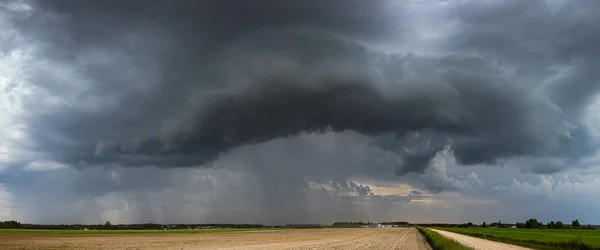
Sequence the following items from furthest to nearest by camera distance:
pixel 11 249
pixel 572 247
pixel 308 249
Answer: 1. pixel 572 247
2. pixel 308 249
3. pixel 11 249

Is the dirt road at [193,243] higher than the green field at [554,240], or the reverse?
the dirt road at [193,243]

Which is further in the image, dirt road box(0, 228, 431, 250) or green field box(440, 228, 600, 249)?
green field box(440, 228, 600, 249)

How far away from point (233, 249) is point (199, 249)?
462cm

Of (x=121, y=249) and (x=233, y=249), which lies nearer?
(x=121, y=249)

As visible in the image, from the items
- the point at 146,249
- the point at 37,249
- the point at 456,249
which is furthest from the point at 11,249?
the point at 456,249

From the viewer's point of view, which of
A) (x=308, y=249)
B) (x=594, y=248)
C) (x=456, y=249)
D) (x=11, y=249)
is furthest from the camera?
(x=594, y=248)

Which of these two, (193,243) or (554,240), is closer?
(193,243)

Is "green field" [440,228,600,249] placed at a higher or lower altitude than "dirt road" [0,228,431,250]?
lower

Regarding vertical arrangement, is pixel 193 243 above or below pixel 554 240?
above

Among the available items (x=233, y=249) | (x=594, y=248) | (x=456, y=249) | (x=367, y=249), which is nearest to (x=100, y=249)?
(x=233, y=249)

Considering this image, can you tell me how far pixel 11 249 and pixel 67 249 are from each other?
18.9ft

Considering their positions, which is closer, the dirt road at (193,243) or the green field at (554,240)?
the dirt road at (193,243)

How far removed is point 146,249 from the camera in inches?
2028

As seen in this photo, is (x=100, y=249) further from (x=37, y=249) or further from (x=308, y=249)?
(x=308, y=249)
